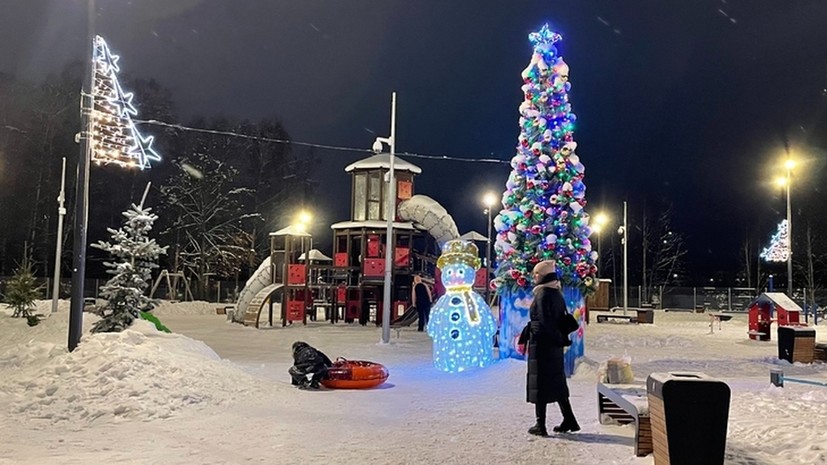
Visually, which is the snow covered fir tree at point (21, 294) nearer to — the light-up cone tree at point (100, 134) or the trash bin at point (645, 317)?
the light-up cone tree at point (100, 134)

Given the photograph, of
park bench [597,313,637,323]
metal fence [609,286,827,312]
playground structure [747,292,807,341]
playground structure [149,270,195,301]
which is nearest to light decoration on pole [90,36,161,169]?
playground structure [747,292,807,341]

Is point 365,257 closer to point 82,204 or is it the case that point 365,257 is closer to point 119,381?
point 82,204

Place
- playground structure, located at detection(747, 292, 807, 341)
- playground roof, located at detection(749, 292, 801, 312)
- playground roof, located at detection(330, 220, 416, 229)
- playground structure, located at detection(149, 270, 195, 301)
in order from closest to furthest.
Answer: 1. playground structure, located at detection(747, 292, 807, 341)
2. playground roof, located at detection(749, 292, 801, 312)
3. playground roof, located at detection(330, 220, 416, 229)
4. playground structure, located at detection(149, 270, 195, 301)

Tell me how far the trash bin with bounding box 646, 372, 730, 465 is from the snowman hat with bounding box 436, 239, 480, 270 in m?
9.23

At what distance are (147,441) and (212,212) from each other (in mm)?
40513

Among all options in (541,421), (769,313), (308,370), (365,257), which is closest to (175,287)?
(365,257)

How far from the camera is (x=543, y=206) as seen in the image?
1527cm

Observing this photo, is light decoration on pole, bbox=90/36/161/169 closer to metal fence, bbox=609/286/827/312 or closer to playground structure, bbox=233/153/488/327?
playground structure, bbox=233/153/488/327

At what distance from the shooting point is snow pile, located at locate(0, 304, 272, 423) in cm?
909

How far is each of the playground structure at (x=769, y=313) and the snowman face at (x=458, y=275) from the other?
13.8m

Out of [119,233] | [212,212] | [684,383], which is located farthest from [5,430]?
[212,212]

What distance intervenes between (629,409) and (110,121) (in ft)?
35.3

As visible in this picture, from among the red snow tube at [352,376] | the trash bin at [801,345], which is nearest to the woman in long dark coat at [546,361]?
the red snow tube at [352,376]

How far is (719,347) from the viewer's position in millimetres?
21391
